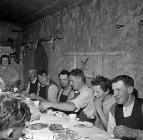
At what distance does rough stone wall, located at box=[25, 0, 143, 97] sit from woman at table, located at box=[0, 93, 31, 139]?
108 inches

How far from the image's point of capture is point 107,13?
477cm

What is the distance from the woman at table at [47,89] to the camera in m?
5.68

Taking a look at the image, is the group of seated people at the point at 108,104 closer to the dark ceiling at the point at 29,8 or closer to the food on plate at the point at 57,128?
the food on plate at the point at 57,128

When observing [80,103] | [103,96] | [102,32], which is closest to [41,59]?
[102,32]

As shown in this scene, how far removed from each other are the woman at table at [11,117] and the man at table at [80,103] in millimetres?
2575

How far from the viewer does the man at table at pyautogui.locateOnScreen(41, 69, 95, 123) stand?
4.13 metres

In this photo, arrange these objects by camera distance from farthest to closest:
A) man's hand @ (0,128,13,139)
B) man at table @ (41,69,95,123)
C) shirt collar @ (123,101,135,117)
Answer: man at table @ (41,69,95,123)
shirt collar @ (123,101,135,117)
man's hand @ (0,128,13,139)

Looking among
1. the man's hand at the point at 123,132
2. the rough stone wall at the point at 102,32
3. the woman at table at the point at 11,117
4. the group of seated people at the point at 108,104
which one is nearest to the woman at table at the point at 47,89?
the group of seated people at the point at 108,104

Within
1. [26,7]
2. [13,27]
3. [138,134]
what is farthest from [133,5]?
[13,27]

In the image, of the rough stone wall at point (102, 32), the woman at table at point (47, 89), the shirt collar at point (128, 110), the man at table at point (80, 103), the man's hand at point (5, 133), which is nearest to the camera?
the man's hand at point (5, 133)

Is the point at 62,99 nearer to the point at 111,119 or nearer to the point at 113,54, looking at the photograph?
the point at 113,54

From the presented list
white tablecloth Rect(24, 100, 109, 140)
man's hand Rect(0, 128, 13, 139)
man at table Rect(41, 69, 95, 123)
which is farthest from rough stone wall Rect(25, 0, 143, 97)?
man's hand Rect(0, 128, 13, 139)

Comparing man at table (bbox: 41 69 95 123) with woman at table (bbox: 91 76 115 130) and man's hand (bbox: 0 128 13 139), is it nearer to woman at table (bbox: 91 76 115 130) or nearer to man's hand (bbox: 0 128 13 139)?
woman at table (bbox: 91 76 115 130)

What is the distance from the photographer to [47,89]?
18.9 ft
